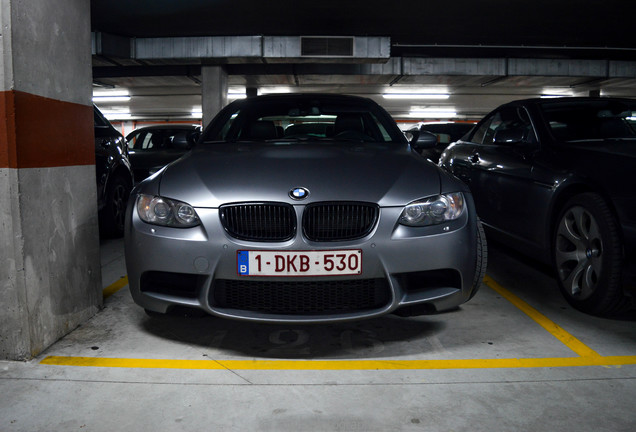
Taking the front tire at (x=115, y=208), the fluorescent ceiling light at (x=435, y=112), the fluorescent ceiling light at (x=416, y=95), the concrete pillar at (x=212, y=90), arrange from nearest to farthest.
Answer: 1. the front tire at (x=115, y=208)
2. the concrete pillar at (x=212, y=90)
3. the fluorescent ceiling light at (x=416, y=95)
4. the fluorescent ceiling light at (x=435, y=112)

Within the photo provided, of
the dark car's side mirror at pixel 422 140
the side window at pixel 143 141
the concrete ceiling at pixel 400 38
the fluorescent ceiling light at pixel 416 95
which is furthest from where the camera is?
the fluorescent ceiling light at pixel 416 95

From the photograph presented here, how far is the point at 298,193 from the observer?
236cm

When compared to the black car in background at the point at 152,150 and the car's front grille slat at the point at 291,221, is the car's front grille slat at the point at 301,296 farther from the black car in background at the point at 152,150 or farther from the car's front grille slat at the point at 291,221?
the black car in background at the point at 152,150

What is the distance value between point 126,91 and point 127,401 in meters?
19.3

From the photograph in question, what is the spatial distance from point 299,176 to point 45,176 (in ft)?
4.02

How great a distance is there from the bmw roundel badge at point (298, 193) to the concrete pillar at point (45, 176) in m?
1.20

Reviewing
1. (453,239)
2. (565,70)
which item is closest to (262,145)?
(453,239)

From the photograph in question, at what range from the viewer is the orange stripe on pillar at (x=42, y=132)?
2.28m

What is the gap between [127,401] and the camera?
208 centimetres

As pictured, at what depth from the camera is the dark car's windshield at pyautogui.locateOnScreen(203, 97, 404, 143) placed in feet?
11.6

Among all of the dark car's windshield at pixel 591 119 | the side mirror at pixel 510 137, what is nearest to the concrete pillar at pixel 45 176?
the side mirror at pixel 510 137

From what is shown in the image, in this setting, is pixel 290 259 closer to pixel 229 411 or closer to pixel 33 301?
pixel 229 411

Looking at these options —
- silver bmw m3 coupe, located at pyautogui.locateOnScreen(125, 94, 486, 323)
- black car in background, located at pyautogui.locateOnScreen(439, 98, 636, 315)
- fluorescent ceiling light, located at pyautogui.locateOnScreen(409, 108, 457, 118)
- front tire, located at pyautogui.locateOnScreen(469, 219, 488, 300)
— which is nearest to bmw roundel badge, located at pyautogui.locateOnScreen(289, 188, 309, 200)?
silver bmw m3 coupe, located at pyautogui.locateOnScreen(125, 94, 486, 323)

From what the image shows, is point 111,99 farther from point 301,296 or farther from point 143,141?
point 301,296
